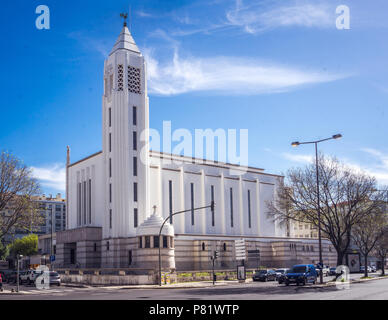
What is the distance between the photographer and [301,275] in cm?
3656

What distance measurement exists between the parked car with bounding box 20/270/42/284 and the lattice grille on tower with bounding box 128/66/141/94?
27.9 metres

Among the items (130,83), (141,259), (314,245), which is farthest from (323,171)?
(314,245)

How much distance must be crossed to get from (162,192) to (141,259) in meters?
14.5

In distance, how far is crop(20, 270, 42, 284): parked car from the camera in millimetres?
Result: 46803

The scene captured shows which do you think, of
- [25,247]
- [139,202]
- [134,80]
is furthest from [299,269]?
[25,247]

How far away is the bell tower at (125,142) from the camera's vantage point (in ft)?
195

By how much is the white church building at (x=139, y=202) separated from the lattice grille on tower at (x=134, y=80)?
14 cm

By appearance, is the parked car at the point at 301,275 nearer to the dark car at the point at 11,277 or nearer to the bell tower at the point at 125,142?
the bell tower at the point at 125,142

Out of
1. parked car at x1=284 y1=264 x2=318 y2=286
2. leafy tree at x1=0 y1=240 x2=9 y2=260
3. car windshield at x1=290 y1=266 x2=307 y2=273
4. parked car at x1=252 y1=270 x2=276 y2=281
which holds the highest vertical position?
car windshield at x1=290 y1=266 x2=307 y2=273

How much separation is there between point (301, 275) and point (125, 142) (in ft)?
105

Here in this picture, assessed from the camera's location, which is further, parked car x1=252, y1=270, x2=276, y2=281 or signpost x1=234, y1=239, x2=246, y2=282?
parked car x1=252, y1=270, x2=276, y2=281

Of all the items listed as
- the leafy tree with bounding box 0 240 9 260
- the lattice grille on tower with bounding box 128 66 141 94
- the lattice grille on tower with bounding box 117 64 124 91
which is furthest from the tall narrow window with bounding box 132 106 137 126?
the leafy tree with bounding box 0 240 9 260

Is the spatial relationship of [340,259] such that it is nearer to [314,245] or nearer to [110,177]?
[110,177]

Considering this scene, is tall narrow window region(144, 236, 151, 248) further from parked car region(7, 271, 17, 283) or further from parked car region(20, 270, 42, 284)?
parked car region(7, 271, 17, 283)
